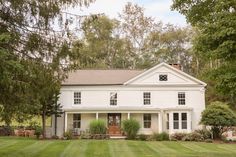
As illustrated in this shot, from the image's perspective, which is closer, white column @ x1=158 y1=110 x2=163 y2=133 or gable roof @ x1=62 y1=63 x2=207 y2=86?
white column @ x1=158 y1=110 x2=163 y2=133

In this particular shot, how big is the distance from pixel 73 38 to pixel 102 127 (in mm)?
24058

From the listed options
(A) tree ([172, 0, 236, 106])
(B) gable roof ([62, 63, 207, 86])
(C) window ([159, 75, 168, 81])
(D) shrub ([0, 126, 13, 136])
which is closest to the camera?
(A) tree ([172, 0, 236, 106])

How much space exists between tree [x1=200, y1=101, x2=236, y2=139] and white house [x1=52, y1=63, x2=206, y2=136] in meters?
3.65

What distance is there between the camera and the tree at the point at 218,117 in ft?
128

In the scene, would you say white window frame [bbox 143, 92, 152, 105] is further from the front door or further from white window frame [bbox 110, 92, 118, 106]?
the front door

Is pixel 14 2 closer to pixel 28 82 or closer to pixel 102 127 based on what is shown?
pixel 28 82

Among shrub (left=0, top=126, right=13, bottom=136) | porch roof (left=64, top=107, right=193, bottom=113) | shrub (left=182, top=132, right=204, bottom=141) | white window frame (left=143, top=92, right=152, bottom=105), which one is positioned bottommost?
shrub (left=182, top=132, right=204, bottom=141)

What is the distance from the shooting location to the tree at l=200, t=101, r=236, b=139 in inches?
1532

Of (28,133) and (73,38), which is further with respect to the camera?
(28,133)

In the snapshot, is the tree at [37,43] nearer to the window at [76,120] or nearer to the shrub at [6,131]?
the shrub at [6,131]

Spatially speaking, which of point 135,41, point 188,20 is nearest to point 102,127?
point 188,20

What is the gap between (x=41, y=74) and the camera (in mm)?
17688

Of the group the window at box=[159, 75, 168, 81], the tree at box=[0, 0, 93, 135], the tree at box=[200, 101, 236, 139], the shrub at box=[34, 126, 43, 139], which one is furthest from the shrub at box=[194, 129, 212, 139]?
the tree at box=[0, 0, 93, 135]

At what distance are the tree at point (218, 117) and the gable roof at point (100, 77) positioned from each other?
913 cm
